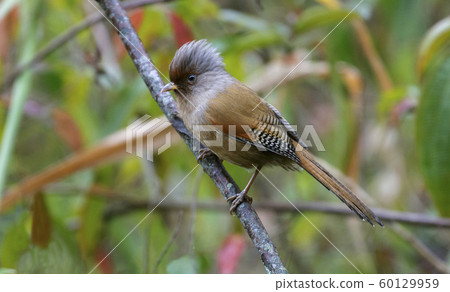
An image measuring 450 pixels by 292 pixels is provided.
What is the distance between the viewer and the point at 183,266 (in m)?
1.60

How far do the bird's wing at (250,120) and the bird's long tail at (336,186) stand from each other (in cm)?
4

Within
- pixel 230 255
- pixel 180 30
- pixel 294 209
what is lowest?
pixel 230 255

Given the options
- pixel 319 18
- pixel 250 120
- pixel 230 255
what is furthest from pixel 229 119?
pixel 319 18

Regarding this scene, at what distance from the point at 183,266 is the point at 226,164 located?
0.47 metres

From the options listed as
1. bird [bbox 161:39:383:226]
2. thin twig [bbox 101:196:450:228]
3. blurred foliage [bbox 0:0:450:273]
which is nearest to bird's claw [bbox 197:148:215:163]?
bird [bbox 161:39:383:226]

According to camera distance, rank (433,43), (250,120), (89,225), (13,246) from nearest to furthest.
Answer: (250,120), (13,246), (433,43), (89,225)

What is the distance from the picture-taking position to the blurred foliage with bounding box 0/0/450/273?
1995mm

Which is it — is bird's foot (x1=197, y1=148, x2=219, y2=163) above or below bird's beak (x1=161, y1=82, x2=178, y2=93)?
below

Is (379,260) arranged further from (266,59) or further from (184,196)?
(266,59)

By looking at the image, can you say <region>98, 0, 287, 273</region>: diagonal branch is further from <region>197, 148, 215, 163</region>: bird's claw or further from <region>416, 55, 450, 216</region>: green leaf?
<region>416, 55, 450, 216</region>: green leaf

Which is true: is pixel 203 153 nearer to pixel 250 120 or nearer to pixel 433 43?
pixel 250 120

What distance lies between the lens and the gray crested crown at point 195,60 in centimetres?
156

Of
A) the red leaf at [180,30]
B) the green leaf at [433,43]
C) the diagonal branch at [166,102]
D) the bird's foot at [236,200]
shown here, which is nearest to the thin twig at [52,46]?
the red leaf at [180,30]

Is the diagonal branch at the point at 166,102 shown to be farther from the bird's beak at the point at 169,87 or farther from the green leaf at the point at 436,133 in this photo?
the green leaf at the point at 436,133
